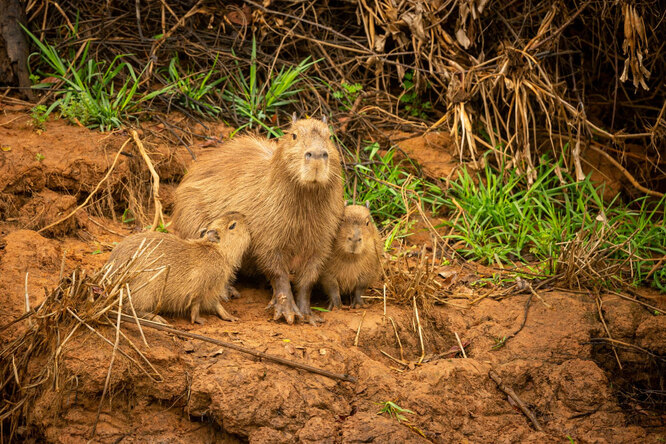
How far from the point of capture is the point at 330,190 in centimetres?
456

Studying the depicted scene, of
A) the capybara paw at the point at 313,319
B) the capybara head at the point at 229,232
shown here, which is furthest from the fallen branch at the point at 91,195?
the capybara paw at the point at 313,319

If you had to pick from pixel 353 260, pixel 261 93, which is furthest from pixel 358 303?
pixel 261 93

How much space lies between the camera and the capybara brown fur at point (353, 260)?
183 inches

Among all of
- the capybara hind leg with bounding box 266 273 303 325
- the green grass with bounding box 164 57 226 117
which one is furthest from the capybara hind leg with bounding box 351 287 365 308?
the green grass with bounding box 164 57 226 117

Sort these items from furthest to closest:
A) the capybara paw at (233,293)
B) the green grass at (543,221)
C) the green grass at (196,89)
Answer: the green grass at (196,89) → the green grass at (543,221) → the capybara paw at (233,293)

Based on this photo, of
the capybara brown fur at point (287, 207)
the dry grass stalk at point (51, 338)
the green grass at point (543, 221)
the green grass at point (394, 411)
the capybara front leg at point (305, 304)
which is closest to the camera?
the dry grass stalk at point (51, 338)

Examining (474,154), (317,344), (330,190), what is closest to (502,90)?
(474,154)

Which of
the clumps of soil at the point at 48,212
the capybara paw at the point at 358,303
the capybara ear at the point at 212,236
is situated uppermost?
the capybara ear at the point at 212,236

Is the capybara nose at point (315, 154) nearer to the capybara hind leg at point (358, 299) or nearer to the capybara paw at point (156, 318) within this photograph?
the capybara hind leg at point (358, 299)

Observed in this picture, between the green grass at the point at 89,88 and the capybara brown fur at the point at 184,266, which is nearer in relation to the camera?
the capybara brown fur at the point at 184,266

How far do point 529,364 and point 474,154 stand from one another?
2.59 m

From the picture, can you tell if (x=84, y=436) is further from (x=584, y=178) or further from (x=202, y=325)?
(x=584, y=178)

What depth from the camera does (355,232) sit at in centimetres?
460

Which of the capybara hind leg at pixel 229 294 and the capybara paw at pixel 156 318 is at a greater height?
the capybara paw at pixel 156 318
